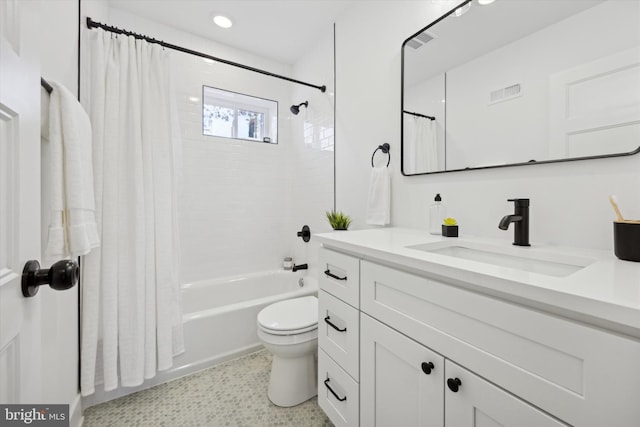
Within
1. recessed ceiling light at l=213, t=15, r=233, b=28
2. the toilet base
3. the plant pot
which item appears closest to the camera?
the plant pot

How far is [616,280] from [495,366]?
0.31 meters

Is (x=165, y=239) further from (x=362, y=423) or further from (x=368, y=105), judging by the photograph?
(x=368, y=105)

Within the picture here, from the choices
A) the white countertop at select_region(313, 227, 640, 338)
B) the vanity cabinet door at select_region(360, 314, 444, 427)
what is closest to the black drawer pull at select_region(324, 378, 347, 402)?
the vanity cabinet door at select_region(360, 314, 444, 427)

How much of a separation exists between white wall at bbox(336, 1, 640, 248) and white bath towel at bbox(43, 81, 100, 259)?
4.88 feet

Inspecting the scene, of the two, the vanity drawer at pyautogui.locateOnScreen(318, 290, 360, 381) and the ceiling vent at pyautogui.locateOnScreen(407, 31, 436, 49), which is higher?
the ceiling vent at pyautogui.locateOnScreen(407, 31, 436, 49)

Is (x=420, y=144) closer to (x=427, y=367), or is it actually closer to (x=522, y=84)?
(x=522, y=84)

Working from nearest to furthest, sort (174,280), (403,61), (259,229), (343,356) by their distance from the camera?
1. (343,356)
2. (403,61)
3. (174,280)
4. (259,229)

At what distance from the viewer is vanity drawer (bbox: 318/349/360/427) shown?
104 centimetres

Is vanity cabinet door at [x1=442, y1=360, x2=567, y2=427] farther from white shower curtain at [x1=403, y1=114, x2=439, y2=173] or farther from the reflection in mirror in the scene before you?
white shower curtain at [x1=403, y1=114, x2=439, y2=173]

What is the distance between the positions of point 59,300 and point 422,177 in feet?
5.94

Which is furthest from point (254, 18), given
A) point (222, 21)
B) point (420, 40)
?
point (420, 40)

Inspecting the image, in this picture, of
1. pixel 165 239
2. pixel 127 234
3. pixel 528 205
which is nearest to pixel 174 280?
pixel 165 239

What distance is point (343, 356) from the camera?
3.59 feet

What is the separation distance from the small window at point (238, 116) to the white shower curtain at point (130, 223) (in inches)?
29.8
